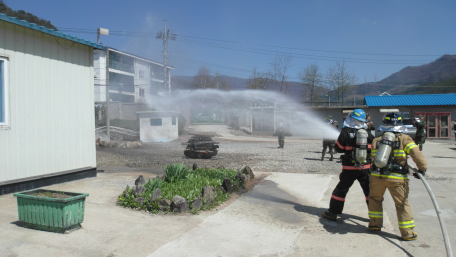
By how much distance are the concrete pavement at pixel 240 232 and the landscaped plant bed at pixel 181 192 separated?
7.9 inches

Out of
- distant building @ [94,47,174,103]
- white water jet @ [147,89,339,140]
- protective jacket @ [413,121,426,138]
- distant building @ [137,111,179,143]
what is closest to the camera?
protective jacket @ [413,121,426,138]

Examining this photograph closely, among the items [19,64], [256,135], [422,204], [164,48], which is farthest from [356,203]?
[164,48]

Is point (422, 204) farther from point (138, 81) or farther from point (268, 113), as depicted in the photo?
point (138, 81)

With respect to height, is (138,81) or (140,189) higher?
(138,81)

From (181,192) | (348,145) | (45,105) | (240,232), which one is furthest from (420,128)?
(45,105)

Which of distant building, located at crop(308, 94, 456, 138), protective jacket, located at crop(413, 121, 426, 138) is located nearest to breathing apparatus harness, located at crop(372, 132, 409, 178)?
protective jacket, located at crop(413, 121, 426, 138)

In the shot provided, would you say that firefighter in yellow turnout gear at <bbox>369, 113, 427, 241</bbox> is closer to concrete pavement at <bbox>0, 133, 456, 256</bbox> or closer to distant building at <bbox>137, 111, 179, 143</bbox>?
concrete pavement at <bbox>0, 133, 456, 256</bbox>

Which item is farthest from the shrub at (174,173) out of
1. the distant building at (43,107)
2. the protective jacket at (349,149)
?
the protective jacket at (349,149)

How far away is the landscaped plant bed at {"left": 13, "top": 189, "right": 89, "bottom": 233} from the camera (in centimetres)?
468

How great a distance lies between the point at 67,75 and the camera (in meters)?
8.38

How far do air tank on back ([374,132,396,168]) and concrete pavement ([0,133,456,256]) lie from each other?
44.7 inches

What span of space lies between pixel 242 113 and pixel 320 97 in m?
12.0

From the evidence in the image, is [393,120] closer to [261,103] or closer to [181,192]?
[181,192]

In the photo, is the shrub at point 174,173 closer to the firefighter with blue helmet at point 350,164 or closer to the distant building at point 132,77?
the firefighter with blue helmet at point 350,164
